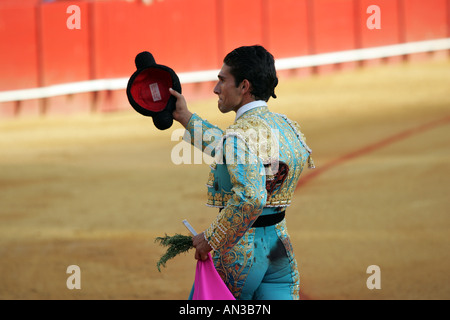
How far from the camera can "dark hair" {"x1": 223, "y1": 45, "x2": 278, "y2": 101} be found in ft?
7.26

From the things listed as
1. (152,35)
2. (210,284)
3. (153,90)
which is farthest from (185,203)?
(152,35)

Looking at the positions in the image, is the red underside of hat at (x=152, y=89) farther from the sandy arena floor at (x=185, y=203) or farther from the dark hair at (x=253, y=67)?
the sandy arena floor at (x=185, y=203)

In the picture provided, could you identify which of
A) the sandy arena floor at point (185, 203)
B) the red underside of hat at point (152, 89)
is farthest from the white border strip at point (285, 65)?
the red underside of hat at point (152, 89)

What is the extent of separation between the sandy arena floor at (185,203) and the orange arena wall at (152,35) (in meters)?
0.76

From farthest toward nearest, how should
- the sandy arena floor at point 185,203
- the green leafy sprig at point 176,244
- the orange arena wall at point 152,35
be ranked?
the orange arena wall at point 152,35 < the sandy arena floor at point 185,203 < the green leafy sprig at point 176,244

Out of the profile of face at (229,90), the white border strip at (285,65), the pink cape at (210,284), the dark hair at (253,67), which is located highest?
the white border strip at (285,65)

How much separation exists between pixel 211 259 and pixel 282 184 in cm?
30

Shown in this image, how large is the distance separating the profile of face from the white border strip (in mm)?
9559

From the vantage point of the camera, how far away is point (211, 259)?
88.5 inches

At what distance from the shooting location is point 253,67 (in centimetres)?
221

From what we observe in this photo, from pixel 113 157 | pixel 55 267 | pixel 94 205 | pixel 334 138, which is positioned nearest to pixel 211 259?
pixel 55 267

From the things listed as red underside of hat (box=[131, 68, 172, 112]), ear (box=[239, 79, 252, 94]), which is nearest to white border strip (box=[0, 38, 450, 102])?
red underside of hat (box=[131, 68, 172, 112])

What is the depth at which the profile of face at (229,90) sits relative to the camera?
2242mm

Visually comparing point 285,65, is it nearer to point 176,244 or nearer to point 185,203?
point 185,203
